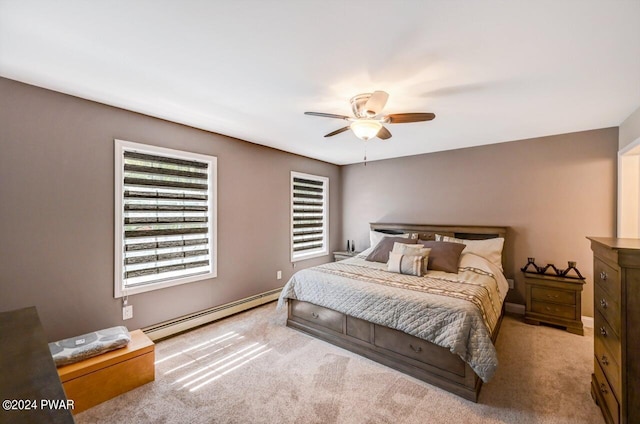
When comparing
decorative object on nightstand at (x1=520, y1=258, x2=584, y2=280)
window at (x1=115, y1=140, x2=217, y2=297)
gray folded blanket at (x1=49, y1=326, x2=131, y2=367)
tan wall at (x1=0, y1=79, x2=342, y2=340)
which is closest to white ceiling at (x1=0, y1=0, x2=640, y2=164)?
tan wall at (x1=0, y1=79, x2=342, y2=340)

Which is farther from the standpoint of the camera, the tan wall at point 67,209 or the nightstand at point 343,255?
the nightstand at point 343,255

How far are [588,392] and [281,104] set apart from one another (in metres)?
3.37

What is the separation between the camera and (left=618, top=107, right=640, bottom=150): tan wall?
258 centimetres

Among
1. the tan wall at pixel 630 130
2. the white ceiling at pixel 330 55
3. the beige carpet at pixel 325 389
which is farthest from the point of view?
the tan wall at pixel 630 130

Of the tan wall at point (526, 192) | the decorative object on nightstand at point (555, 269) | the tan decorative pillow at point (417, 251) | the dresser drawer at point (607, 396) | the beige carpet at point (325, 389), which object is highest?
the tan wall at point (526, 192)

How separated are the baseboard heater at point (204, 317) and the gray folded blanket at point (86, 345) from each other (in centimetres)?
60

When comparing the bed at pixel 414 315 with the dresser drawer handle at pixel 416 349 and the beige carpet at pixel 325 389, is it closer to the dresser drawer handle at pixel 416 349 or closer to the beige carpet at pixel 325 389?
the dresser drawer handle at pixel 416 349

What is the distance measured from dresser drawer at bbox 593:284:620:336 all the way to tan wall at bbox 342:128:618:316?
1823 millimetres

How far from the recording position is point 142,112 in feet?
9.05

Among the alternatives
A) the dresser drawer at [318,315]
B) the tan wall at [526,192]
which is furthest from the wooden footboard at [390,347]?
the tan wall at [526,192]

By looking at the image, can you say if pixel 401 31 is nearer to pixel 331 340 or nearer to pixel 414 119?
pixel 414 119

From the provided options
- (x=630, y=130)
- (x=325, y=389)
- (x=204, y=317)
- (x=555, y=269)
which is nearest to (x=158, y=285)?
(x=204, y=317)

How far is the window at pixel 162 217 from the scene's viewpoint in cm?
267

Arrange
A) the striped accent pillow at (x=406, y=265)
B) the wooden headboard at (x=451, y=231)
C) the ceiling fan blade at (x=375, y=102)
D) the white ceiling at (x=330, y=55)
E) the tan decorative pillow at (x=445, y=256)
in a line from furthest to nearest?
the wooden headboard at (x=451, y=231) < the tan decorative pillow at (x=445, y=256) < the striped accent pillow at (x=406, y=265) < the ceiling fan blade at (x=375, y=102) < the white ceiling at (x=330, y=55)
